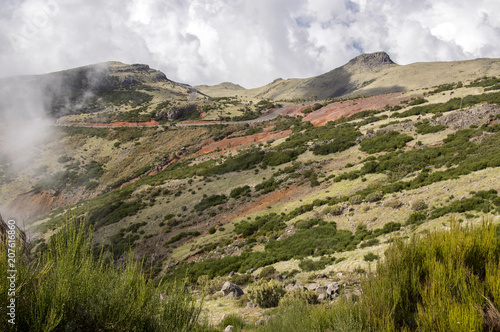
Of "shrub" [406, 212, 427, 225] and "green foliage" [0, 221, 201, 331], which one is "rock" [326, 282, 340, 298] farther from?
"shrub" [406, 212, 427, 225]

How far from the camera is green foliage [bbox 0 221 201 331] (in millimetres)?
3078

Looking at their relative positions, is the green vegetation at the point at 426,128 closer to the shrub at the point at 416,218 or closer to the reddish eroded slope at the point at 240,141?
the shrub at the point at 416,218

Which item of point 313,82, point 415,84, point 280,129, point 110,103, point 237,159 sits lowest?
point 237,159

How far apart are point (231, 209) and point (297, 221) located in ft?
32.5

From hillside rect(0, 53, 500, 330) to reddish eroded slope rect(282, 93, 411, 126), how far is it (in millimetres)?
427

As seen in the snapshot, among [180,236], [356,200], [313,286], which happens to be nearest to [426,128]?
[356,200]

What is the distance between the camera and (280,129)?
60.0 m

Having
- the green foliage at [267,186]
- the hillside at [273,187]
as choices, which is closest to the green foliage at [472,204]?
the hillside at [273,187]

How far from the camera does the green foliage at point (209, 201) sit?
3013 cm

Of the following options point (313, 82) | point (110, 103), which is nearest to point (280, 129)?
point (110, 103)

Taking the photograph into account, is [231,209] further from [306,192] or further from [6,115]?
[6,115]

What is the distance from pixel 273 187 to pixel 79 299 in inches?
1069

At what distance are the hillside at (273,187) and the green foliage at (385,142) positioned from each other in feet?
0.67

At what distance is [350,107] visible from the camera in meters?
56.5
